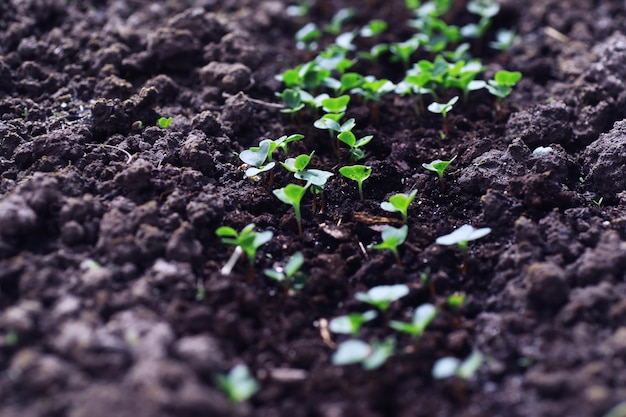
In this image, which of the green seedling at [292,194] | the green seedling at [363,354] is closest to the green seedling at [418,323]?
the green seedling at [363,354]

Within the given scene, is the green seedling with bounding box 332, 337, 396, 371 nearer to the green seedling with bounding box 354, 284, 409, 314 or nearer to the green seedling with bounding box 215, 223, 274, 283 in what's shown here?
the green seedling with bounding box 354, 284, 409, 314

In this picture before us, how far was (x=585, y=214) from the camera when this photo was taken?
101 inches

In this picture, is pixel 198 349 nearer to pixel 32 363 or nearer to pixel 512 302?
pixel 32 363

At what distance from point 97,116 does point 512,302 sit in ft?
6.26

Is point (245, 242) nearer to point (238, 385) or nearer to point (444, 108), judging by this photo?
point (238, 385)

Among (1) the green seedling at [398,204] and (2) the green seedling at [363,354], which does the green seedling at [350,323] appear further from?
(1) the green seedling at [398,204]

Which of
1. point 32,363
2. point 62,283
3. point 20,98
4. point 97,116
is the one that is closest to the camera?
point 32,363

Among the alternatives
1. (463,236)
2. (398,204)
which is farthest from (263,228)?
(463,236)

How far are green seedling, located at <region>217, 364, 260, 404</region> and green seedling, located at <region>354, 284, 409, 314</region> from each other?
1.51ft

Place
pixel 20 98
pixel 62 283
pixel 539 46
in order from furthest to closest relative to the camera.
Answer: pixel 539 46
pixel 20 98
pixel 62 283

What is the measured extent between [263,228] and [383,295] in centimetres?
65

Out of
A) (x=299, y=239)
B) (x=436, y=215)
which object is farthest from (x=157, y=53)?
(x=436, y=215)

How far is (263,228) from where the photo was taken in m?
2.63

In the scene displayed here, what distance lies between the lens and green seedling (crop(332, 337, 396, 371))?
1.96 m
